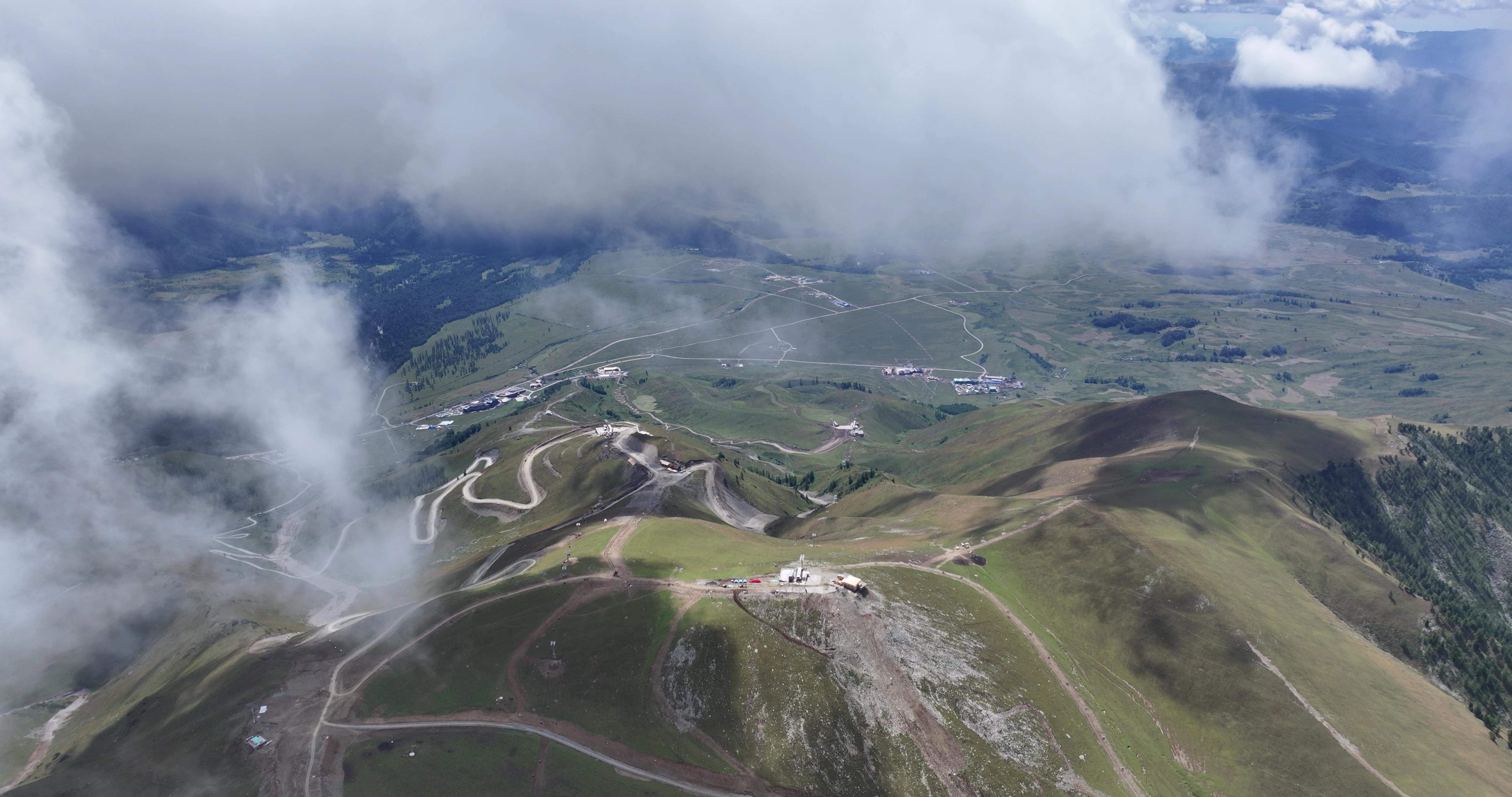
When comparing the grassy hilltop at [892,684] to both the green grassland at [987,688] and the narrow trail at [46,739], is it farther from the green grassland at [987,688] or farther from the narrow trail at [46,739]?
the narrow trail at [46,739]

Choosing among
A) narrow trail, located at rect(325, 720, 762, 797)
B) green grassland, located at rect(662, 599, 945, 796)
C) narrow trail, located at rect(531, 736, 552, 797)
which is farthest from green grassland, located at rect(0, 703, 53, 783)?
green grassland, located at rect(662, 599, 945, 796)

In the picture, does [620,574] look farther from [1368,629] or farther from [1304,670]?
[1368,629]

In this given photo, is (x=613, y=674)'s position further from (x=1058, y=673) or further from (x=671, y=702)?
(x=1058, y=673)

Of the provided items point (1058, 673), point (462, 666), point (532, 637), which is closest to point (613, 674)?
point (532, 637)

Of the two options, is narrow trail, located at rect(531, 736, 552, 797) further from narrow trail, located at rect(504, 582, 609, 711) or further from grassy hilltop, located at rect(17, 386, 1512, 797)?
narrow trail, located at rect(504, 582, 609, 711)

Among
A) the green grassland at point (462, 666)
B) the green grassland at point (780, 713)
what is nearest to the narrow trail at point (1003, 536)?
the green grassland at point (780, 713)

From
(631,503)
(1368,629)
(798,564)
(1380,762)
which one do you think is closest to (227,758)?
(798,564)
